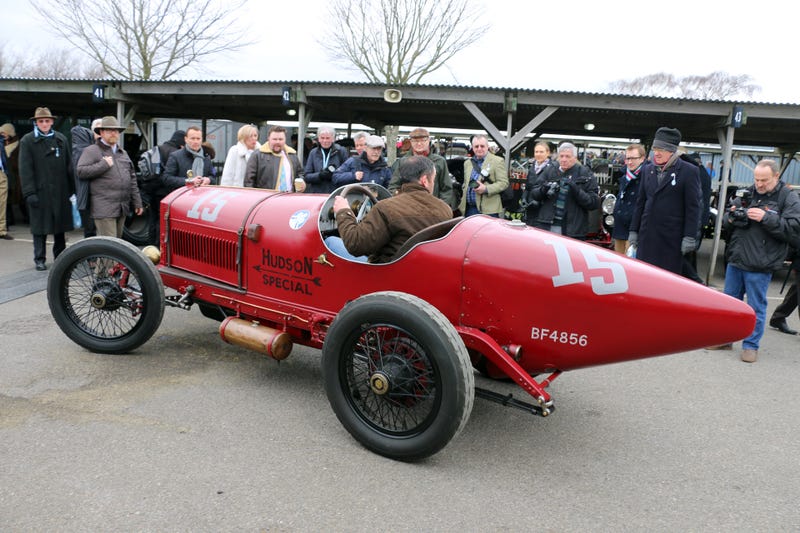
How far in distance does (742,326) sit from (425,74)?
26.1 meters

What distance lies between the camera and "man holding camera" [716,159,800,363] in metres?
4.89

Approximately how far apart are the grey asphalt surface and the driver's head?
1.47m

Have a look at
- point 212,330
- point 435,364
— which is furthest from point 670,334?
point 212,330

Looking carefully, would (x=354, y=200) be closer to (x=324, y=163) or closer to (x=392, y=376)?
(x=392, y=376)

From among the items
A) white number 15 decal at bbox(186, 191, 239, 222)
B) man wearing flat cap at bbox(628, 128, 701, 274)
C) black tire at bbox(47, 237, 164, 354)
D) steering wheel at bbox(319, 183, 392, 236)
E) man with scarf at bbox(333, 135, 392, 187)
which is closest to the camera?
steering wheel at bbox(319, 183, 392, 236)

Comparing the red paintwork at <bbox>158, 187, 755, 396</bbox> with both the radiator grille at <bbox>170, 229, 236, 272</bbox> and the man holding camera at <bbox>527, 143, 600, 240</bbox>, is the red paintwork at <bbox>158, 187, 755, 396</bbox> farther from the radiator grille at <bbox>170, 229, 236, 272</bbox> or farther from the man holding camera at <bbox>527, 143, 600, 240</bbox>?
the man holding camera at <bbox>527, 143, 600, 240</bbox>

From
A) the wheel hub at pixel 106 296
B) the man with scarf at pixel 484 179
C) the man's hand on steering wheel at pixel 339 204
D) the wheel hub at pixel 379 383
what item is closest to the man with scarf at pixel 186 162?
the wheel hub at pixel 106 296

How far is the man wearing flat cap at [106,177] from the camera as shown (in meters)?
6.20

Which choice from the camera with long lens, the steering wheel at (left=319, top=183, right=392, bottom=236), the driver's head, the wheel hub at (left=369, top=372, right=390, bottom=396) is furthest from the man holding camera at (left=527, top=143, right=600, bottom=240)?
the wheel hub at (left=369, top=372, right=390, bottom=396)

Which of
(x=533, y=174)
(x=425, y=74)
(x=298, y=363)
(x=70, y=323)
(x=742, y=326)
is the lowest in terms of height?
(x=298, y=363)

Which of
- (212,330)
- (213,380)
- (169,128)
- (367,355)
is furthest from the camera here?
(169,128)

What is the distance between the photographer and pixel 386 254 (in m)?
3.51

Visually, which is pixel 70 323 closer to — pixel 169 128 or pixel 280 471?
pixel 280 471

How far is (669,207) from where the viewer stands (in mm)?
5285
